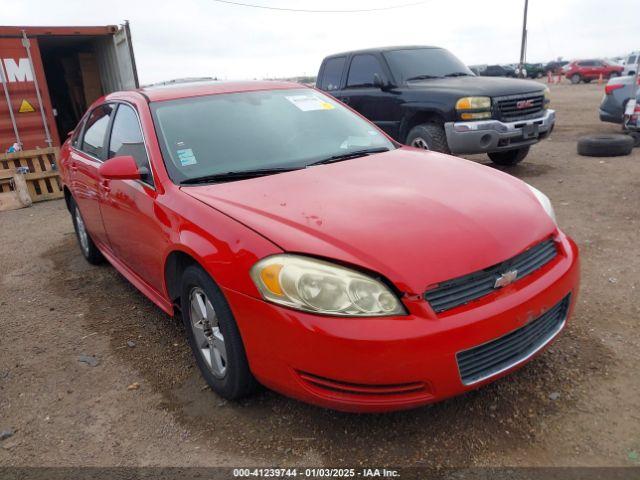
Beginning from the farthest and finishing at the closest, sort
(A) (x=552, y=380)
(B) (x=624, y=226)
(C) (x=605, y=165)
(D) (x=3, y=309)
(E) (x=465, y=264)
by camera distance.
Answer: (C) (x=605, y=165) → (B) (x=624, y=226) → (D) (x=3, y=309) → (A) (x=552, y=380) → (E) (x=465, y=264)

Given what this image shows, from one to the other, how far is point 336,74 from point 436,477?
735 cm

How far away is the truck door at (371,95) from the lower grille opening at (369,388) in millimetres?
5796

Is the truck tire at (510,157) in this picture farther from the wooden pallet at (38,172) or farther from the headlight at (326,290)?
the wooden pallet at (38,172)

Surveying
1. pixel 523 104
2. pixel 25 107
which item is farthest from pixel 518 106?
pixel 25 107

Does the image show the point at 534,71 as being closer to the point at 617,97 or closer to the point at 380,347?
the point at 617,97

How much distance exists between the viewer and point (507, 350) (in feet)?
7.04

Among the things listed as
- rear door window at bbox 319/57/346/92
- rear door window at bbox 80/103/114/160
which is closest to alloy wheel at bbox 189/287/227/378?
rear door window at bbox 80/103/114/160

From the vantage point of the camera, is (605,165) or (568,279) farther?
(605,165)

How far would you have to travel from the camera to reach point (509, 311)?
2078 millimetres

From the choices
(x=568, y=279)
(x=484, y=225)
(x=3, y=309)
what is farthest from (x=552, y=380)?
(x=3, y=309)

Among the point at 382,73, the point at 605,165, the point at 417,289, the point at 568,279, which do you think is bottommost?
the point at 605,165

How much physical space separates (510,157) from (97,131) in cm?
601

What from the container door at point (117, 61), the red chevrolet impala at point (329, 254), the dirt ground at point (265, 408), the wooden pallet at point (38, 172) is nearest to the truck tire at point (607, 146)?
the dirt ground at point (265, 408)

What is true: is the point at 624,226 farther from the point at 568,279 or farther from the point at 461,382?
the point at 461,382
